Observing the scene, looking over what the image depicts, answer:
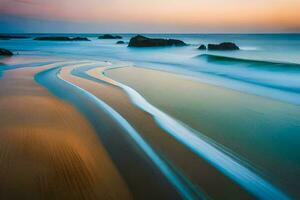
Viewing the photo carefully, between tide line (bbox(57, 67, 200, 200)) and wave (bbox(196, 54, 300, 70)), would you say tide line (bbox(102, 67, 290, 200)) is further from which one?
wave (bbox(196, 54, 300, 70))

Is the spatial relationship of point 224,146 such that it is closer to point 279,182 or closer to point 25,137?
point 279,182

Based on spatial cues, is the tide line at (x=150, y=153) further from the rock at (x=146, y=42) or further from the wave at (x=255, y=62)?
the rock at (x=146, y=42)

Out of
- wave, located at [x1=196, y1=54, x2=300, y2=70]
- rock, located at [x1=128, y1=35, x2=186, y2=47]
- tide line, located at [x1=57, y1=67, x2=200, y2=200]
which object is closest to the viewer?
tide line, located at [x1=57, y1=67, x2=200, y2=200]

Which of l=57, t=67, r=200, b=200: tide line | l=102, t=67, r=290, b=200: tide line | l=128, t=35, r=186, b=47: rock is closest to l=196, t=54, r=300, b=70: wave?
l=102, t=67, r=290, b=200: tide line

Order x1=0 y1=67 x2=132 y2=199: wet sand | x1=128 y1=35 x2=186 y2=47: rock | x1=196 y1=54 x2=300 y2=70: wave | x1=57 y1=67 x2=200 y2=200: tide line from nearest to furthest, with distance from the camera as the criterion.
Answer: x1=0 y1=67 x2=132 y2=199: wet sand → x1=57 y1=67 x2=200 y2=200: tide line → x1=196 y1=54 x2=300 y2=70: wave → x1=128 y1=35 x2=186 y2=47: rock

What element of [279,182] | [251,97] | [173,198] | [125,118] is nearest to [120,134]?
[125,118]

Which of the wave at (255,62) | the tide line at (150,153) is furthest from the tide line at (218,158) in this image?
the wave at (255,62)
